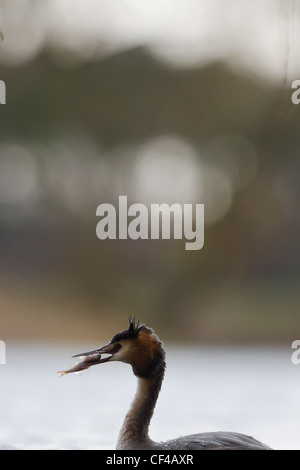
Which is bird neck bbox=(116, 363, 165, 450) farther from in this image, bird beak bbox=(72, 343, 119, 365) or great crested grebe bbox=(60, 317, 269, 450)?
bird beak bbox=(72, 343, 119, 365)

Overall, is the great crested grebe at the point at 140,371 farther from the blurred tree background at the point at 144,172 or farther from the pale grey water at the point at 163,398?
the blurred tree background at the point at 144,172

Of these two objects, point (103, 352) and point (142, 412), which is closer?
point (103, 352)

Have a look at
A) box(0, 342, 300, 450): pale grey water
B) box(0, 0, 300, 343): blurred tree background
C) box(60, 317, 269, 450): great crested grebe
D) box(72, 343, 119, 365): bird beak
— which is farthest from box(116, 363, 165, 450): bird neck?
box(0, 0, 300, 343): blurred tree background

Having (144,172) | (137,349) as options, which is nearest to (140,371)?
(137,349)

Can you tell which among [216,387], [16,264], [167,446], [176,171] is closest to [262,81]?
[176,171]

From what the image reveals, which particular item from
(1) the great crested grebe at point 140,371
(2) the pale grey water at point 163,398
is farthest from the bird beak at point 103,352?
(2) the pale grey water at point 163,398

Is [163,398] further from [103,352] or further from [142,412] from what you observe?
[103,352]

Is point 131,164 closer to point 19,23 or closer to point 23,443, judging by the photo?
point 19,23
